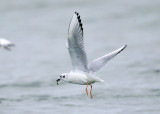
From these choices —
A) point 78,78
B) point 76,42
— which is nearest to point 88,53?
point 78,78

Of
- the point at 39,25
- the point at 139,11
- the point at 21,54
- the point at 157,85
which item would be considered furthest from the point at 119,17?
the point at 157,85

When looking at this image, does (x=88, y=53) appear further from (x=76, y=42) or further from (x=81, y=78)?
(x=76, y=42)

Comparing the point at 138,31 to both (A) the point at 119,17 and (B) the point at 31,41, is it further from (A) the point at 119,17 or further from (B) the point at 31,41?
(B) the point at 31,41

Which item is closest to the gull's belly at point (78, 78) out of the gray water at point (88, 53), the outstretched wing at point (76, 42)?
the outstretched wing at point (76, 42)

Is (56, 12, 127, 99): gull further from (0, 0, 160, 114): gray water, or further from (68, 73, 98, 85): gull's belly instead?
(0, 0, 160, 114): gray water

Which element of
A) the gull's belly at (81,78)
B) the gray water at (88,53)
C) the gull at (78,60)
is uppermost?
the gray water at (88,53)

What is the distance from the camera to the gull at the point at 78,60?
8.53 meters

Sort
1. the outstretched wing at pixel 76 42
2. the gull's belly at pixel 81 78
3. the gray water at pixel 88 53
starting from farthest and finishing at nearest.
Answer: the gray water at pixel 88 53, the gull's belly at pixel 81 78, the outstretched wing at pixel 76 42

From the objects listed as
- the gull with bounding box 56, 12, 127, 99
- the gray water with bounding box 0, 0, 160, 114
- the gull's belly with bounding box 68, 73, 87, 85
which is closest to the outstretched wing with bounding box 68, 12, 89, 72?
the gull with bounding box 56, 12, 127, 99

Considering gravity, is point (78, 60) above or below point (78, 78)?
above

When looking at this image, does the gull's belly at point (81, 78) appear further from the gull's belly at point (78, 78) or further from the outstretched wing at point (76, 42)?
the outstretched wing at point (76, 42)

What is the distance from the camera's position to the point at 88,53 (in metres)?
14.3

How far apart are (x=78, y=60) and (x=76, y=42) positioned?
0.44m

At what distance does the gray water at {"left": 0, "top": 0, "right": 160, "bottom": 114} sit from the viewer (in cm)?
1108
